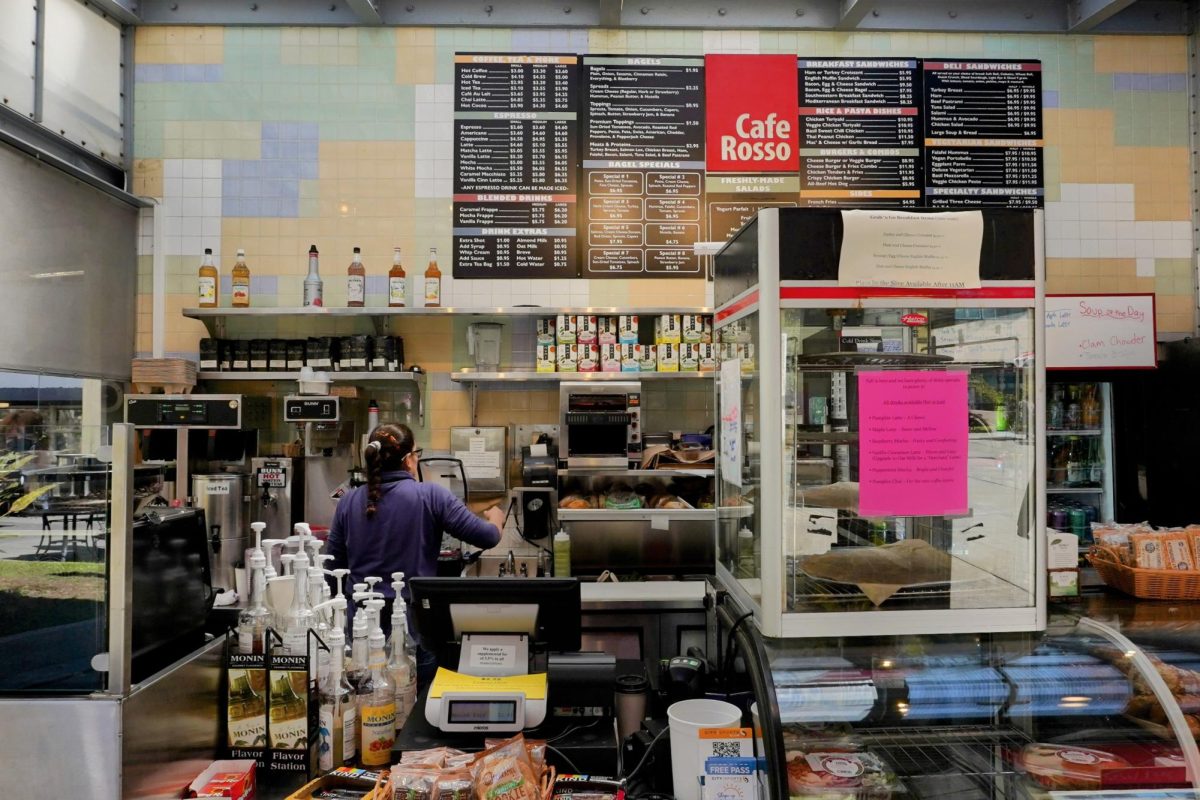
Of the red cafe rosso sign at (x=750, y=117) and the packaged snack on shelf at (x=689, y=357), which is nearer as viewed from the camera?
the packaged snack on shelf at (x=689, y=357)

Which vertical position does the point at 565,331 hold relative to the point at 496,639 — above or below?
above

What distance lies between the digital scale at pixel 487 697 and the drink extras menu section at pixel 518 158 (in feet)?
11.2

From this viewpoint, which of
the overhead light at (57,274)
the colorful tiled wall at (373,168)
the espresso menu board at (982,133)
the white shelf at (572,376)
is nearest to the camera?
the overhead light at (57,274)

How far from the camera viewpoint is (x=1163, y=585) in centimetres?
256

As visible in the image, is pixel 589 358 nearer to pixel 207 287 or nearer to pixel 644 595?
pixel 644 595

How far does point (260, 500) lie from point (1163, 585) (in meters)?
4.18

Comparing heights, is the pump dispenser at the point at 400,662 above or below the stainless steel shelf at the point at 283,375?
below

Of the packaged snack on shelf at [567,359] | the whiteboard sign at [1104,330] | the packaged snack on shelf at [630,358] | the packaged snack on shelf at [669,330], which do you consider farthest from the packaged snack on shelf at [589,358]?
the whiteboard sign at [1104,330]

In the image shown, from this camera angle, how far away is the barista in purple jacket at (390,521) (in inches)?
120

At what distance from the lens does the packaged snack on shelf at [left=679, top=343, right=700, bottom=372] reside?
14.8ft

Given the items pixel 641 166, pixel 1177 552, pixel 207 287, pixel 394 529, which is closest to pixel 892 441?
pixel 1177 552

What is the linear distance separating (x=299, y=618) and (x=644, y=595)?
4.77 feet

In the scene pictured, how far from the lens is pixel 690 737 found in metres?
1.62

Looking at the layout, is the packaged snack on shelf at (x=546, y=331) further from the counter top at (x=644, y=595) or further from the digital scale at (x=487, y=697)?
the digital scale at (x=487, y=697)
